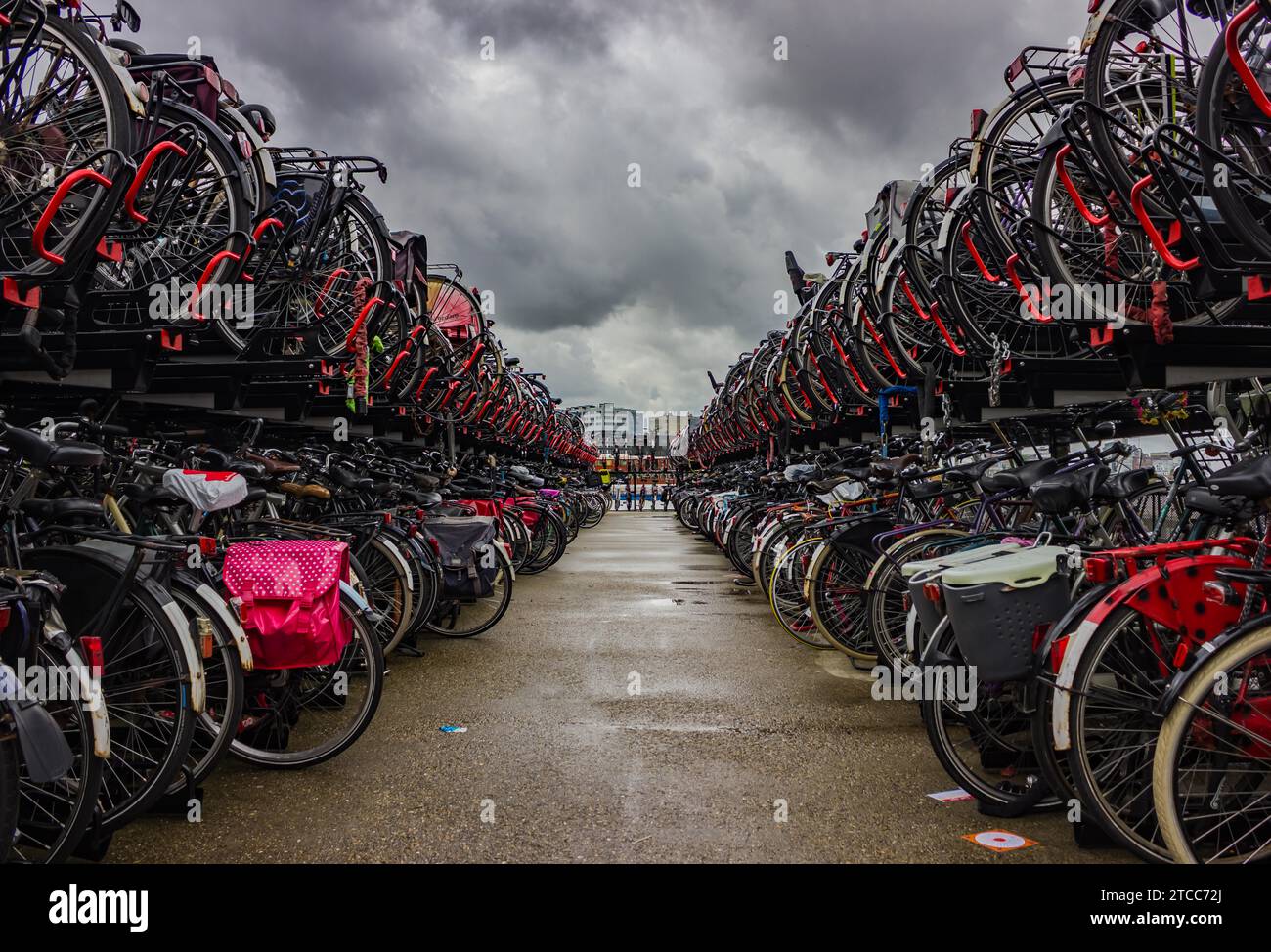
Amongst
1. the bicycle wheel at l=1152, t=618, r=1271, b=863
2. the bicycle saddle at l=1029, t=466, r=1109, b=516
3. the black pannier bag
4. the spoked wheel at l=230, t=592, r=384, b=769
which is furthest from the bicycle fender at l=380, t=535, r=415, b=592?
the bicycle wheel at l=1152, t=618, r=1271, b=863

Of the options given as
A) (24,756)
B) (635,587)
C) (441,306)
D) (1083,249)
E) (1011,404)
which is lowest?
(635,587)

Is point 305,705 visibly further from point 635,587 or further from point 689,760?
point 635,587

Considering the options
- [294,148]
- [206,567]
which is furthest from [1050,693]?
[294,148]

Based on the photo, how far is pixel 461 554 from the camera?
600cm

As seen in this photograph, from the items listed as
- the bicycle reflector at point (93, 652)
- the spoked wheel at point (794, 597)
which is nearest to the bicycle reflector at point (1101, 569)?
the bicycle reflector at point (93, 652)

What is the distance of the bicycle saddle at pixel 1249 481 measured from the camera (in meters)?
2.23

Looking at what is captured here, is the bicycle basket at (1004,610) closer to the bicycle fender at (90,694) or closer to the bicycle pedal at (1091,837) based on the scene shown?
the bicycle pedal at (1091,837)

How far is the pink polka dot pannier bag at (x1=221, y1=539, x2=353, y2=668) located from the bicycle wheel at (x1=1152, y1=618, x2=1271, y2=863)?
103 inches

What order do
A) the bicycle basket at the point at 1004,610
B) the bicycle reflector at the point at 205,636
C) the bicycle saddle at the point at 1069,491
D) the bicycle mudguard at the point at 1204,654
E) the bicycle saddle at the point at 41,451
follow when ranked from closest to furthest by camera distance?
the bicycle mudguard at the point at 1204,654
the bicycle saddle at the point at 41,451
the bicycle basket at the point at 1004,610
the bicycle reflector at the point at 205,636
the bicycle saddle at the point at 1069,491

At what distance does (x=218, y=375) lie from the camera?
5102 millimetres

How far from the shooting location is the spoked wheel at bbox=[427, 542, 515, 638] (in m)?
6.31

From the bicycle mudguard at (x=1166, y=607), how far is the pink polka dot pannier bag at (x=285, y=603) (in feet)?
7.90
